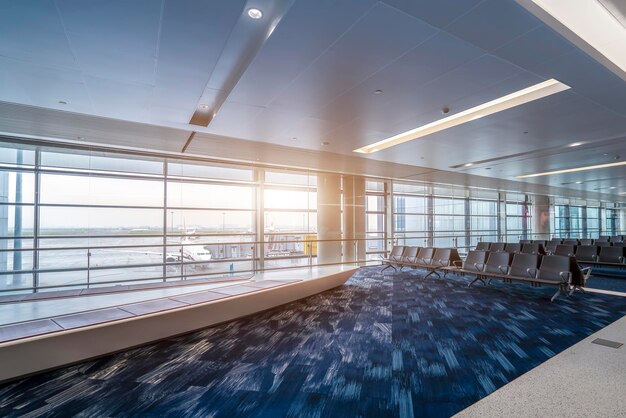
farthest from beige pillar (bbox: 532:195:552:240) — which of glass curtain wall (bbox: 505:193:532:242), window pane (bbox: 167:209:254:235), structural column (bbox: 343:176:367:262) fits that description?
window pane (bbox: 167:209:254:235)

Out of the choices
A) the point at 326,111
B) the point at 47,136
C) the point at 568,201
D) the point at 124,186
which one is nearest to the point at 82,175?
the point at 124,186

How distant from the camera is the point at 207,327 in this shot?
15.2ft

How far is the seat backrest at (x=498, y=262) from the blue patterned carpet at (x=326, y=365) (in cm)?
129

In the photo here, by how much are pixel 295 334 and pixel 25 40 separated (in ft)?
14.6

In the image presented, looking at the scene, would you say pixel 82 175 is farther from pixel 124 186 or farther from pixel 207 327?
pixel 207 327

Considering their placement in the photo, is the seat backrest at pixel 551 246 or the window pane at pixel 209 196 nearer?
the window pane at pixel 209 196

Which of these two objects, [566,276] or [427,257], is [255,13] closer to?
[566,276]

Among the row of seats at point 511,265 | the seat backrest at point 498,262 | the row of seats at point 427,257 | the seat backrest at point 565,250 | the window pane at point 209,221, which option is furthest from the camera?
the seat backrest at point 565,250

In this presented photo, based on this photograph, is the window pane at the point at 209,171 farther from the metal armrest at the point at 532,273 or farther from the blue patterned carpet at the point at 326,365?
the metal armrest at the point at 532,273

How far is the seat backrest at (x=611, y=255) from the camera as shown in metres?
8.26

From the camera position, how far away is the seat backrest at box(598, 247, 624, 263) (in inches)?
325

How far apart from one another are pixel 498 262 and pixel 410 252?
259 centimetres

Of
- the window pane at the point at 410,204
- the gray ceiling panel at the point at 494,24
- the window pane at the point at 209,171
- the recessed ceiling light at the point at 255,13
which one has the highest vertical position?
the recessed ceiling light at the point at 255,13

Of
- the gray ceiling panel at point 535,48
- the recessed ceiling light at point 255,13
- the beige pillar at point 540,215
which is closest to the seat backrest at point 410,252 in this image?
the gray ceiling panel at point 535,48
